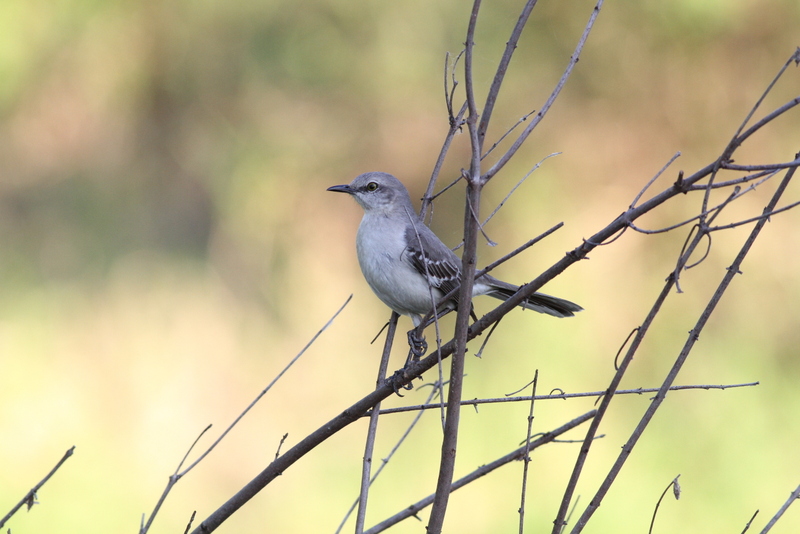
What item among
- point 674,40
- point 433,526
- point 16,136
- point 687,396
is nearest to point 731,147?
point 433,526

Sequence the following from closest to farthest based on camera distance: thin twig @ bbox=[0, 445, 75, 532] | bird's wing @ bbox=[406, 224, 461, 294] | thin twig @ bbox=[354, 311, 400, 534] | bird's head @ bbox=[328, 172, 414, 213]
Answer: thin twig @ bbox=[0, 445, 75, 532] < thin twig @ bbox=[354, 311, 400, 534] < bird's wing @ bbox=[406, 224, 461, 294] < bird's head @ bbox=[328, 172, 414, 213]

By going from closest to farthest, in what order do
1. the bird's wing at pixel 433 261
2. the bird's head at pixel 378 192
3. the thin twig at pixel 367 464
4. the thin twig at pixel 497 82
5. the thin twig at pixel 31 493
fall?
the thin twig at pixel 497 82 → the thin twig at pixel 31 493 → the thin twig at pixel 367 464 → the bird's wing at pixel 433 261 → the bird's head at pixel 378 192

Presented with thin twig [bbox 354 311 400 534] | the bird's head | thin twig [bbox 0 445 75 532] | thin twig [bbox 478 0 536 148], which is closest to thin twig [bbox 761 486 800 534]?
thin twig [bbox 354 311 400 534]

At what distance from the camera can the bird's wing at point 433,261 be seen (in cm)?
336

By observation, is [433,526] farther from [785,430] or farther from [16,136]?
[16,136]

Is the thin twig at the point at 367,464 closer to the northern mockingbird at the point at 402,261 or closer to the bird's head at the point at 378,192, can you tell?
the northern mockingbird at the point at 402,261

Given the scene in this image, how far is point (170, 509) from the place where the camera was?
565 centimetres

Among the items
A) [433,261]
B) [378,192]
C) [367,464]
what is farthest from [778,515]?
[378,192]

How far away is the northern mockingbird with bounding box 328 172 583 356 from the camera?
3.22 meters

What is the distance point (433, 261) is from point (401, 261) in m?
0.17

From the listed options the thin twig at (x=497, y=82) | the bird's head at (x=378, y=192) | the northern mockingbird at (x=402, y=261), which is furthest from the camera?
the bird's head at (x=378, y=192)

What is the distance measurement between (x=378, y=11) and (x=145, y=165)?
9.57 ft

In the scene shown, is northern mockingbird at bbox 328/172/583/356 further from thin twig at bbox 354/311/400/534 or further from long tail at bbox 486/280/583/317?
thin twig at bbox 354/311/400/534

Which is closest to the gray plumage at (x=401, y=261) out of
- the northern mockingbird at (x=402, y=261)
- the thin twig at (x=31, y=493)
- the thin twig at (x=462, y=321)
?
the northern mockingbird at (x=402, y=261)
